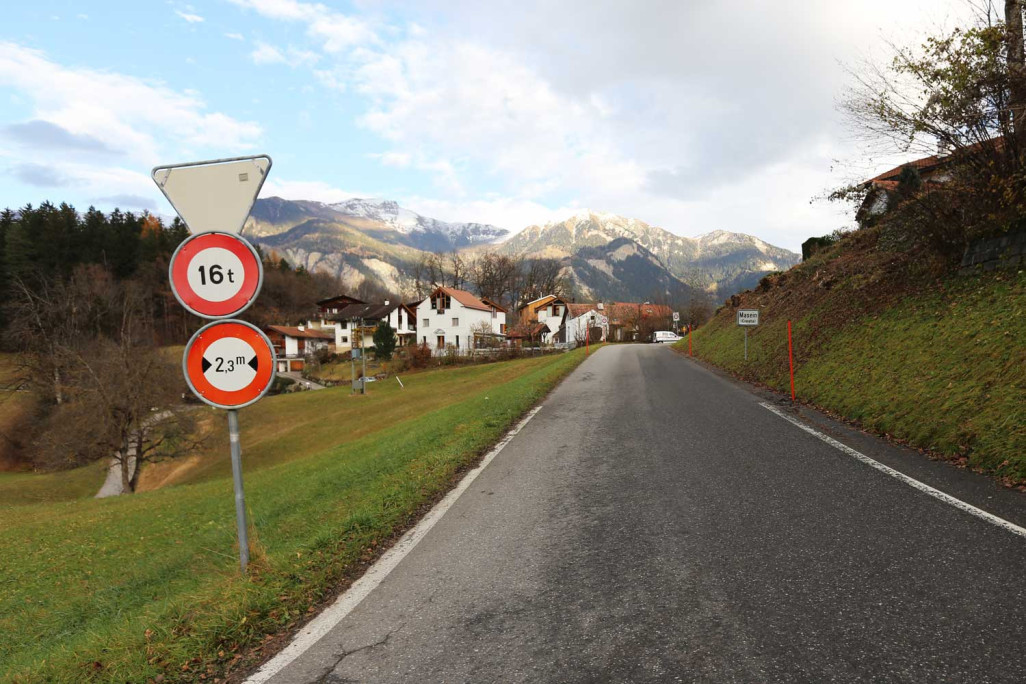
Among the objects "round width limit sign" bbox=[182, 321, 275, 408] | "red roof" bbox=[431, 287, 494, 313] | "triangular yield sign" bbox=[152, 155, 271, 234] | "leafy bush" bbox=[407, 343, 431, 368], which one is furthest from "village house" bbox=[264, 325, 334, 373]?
"round width limit sign" bbox=[182, 321, 275, 408]

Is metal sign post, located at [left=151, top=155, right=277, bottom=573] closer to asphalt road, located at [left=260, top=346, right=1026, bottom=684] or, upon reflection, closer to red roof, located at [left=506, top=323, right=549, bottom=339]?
asphalt road, located at [left=260, top=346, right=1026, bottom=684]

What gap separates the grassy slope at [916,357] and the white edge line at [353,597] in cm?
623

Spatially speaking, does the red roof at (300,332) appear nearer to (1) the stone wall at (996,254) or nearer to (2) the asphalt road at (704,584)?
(2) the asphalt road at (704,584)

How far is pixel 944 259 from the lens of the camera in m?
12.6

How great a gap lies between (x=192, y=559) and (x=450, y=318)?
58150 millimetres

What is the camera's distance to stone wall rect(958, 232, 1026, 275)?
34.0 feet

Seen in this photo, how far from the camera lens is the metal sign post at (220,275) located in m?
3.83

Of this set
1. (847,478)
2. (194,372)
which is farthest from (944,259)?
(194,372)

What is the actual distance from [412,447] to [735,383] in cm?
1035

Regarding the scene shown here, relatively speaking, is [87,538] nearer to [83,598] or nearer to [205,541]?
[205,541]

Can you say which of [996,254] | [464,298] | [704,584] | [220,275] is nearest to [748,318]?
[996,254]

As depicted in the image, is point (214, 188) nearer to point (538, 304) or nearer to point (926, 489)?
point (926, 489)

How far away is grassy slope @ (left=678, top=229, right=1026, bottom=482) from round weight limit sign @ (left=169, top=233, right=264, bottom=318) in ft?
A: 25.6

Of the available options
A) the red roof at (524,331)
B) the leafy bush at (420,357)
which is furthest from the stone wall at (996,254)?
the red roof at (524,331)
